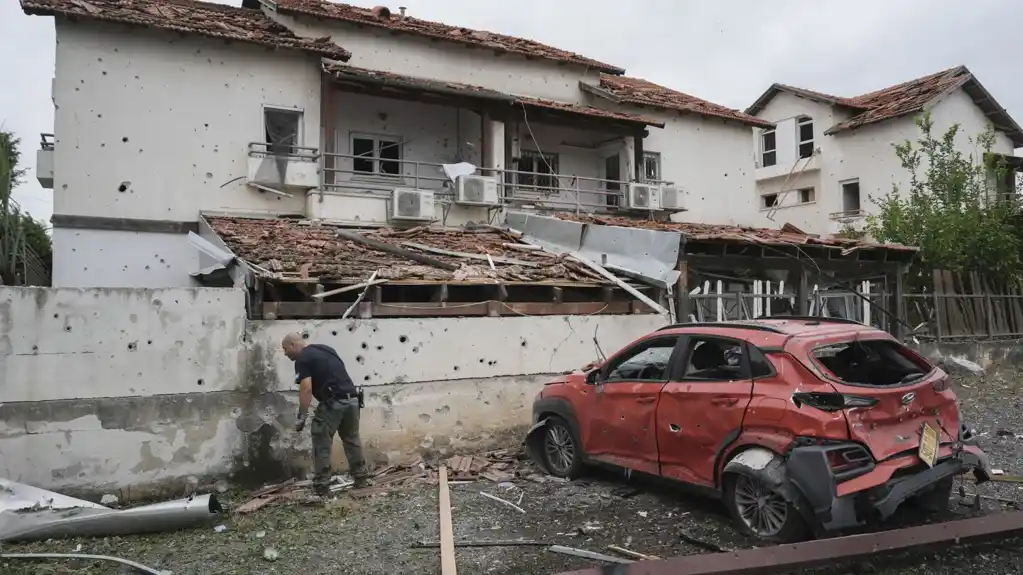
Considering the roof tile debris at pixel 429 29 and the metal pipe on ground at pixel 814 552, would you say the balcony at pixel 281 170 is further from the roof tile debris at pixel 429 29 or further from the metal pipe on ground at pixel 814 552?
the metal pipe on ground at pixel 814 552

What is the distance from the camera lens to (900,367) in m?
5.73

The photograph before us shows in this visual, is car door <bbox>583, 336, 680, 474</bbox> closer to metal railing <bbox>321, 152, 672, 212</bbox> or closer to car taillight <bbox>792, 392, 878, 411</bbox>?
car taillight <bbox>792, 392, 878, 411</bbox>

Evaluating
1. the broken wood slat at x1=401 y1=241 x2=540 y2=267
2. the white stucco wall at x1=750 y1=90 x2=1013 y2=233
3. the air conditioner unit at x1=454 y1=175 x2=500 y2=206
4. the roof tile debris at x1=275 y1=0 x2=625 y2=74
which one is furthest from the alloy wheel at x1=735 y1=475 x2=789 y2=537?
the white stucco wall at x1=750 y1=90 x2=1013 y2=233

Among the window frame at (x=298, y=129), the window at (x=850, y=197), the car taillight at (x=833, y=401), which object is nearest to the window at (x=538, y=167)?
the window frame at (x=298, y=129)

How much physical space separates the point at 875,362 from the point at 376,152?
1119cm

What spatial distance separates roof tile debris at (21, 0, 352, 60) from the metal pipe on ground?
11381 mm

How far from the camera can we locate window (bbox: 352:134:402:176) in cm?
1444

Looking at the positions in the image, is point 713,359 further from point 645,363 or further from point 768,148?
point 768,148

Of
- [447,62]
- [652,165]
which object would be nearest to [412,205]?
[447,62]

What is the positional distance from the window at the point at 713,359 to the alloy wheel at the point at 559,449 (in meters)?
1.86

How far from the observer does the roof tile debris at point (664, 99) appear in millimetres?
17078

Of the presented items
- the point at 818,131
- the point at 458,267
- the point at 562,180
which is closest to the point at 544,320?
the point at 458,267

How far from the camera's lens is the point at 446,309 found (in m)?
9.31

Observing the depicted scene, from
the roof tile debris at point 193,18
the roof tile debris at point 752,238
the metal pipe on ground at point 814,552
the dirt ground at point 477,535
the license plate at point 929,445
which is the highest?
the roof tile debris at point 193,18
